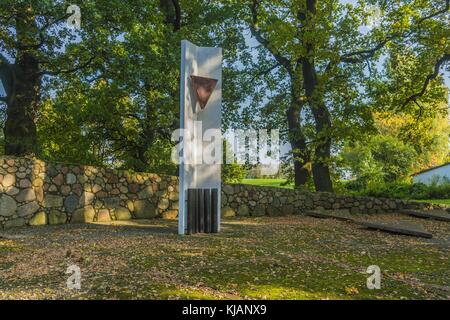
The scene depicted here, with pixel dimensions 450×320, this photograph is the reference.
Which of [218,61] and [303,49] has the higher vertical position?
[303,49]

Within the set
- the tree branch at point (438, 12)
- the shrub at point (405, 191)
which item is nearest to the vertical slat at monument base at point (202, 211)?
the tree branch at point (438, 12)

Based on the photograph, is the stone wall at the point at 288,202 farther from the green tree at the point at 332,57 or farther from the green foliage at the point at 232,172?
the green foliage at the point at 232,172

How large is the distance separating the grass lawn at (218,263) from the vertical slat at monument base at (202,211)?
351 mm

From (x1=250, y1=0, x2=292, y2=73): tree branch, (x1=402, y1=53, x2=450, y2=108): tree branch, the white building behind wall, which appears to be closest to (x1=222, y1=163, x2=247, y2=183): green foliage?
(x1=250, y1=0, x2=292, y2=73): tree branch

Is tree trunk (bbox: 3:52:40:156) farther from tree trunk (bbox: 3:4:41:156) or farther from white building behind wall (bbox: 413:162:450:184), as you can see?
white building behind wall (bbox: 413:162:450:184)

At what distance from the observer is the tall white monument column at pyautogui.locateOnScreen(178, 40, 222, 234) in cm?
929

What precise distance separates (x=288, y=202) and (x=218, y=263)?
352 inches

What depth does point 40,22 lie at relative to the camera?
39.4ft

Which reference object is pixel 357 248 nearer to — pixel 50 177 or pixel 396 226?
pixel 396 226

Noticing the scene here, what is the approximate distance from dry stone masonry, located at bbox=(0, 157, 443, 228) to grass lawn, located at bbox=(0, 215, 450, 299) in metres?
0.81

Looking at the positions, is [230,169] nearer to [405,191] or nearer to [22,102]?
[22,102]
